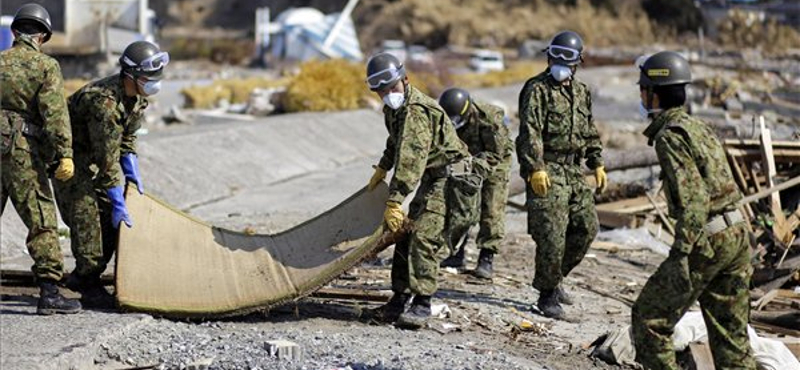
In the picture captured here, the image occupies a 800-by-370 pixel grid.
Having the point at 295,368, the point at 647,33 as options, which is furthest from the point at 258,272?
the point at 647,33

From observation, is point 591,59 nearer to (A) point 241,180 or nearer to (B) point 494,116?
(A) point 241,180

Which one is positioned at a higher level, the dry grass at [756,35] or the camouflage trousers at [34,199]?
the camouflage trousers at [34,199]

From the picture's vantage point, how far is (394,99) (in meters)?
8.23

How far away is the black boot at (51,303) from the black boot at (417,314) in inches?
83.0

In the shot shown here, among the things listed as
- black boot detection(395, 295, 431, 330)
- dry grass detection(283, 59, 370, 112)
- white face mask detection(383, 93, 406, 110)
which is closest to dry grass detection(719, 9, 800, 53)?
dry grass detection(283, 59, 370, 112)

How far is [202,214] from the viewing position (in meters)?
15.1

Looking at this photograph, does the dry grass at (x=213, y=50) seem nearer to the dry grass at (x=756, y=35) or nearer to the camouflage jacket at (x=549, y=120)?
the dry grass at (x=756, y=35)

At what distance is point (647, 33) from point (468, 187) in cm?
7798

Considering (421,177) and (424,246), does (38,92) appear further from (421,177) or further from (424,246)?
(424,246)

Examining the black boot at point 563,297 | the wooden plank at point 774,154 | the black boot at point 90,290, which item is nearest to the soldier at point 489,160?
the black boot at point 563,297

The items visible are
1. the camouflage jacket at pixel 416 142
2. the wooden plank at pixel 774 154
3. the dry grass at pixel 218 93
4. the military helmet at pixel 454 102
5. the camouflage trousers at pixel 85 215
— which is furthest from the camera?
the dry grass at pixel 218 93

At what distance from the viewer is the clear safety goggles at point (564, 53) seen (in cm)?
918

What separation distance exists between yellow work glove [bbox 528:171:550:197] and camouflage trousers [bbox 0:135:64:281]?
325cm

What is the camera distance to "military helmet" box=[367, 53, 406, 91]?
8188 mm
